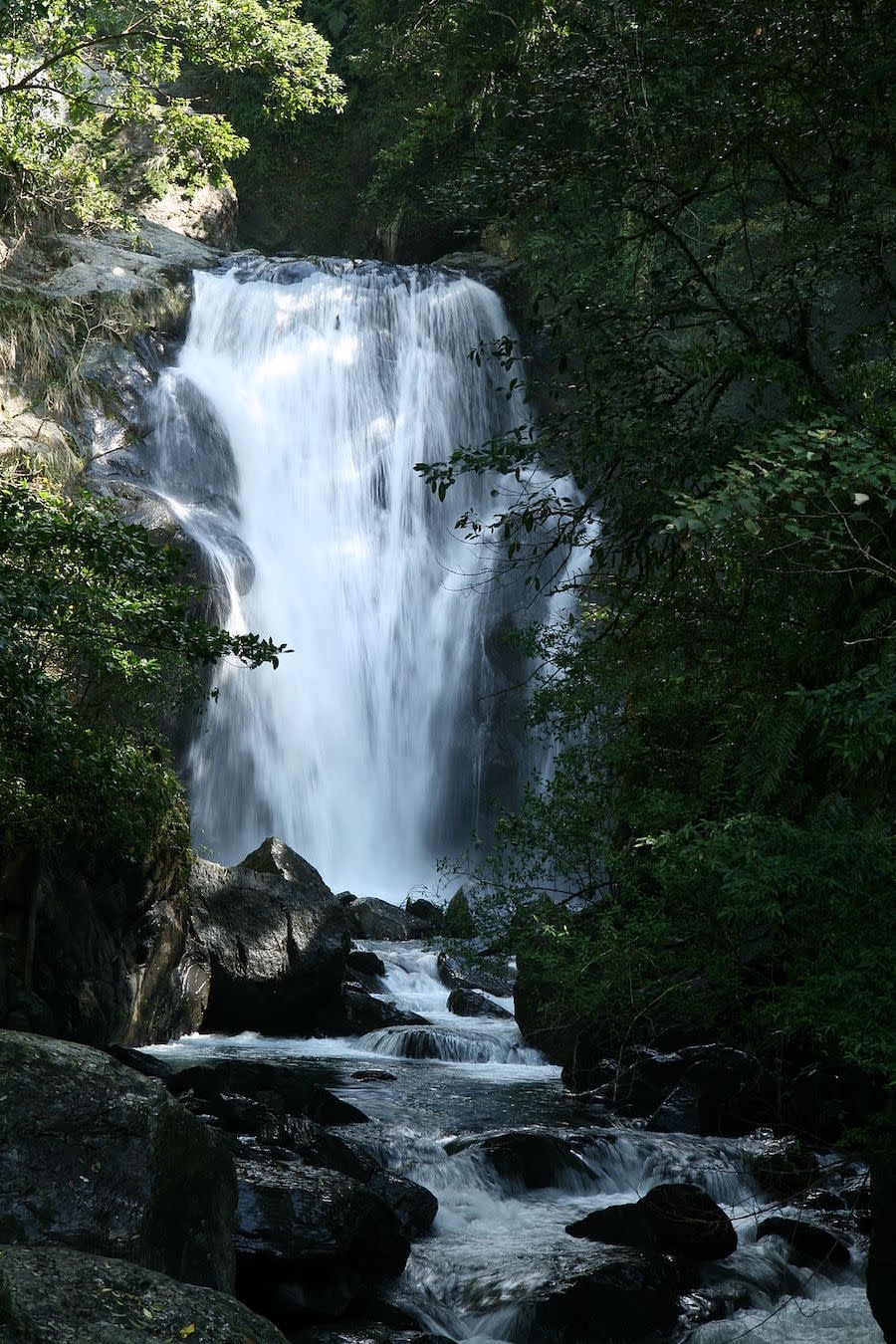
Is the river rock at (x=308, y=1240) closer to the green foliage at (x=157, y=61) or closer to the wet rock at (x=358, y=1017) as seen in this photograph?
the wet rock at (x=358, y=1017)

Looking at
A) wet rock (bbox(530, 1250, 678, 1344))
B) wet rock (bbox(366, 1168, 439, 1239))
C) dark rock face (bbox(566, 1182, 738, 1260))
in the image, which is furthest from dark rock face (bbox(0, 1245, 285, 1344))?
dark rock face (bbox(566, 1182, 738, 1260))

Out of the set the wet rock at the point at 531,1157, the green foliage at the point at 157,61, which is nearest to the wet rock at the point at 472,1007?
the wet rock at the point at 531,1157

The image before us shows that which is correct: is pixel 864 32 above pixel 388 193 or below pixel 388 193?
below

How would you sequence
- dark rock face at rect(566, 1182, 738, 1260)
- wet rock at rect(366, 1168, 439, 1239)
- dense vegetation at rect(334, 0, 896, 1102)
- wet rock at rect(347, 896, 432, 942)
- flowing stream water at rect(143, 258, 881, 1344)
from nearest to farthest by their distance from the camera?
dense vegetation at rect(334, 0, 896, 1102)
dark rock face at rect(566, 1182, 738, 1260)
wet rock at rect(366, 1168, 439, 1239)
wet rock at rect(347, 896, 432, 942)
flowing stream water at rect(143, 258, 881, 1344)

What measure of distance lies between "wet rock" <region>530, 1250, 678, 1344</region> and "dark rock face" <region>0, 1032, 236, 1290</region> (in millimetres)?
2121

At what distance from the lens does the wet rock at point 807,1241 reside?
25.0ft

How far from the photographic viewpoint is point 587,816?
366 inches

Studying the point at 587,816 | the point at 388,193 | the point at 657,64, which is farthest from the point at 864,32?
the point at 388,193

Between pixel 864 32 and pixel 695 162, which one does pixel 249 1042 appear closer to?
pixel 695 162

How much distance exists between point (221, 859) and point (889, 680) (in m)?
17.8

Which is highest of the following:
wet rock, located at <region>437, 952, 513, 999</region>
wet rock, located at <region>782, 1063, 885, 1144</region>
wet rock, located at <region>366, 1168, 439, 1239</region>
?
wet rock, located at <region>437, 952, 513, 999</region>

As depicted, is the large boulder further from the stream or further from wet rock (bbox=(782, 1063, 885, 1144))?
wet rock (bbox=(782, 1063, 885, 1144))

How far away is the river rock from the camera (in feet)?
21.0

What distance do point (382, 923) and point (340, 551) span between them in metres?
9.77
